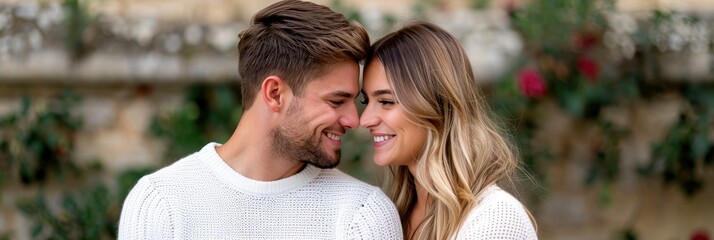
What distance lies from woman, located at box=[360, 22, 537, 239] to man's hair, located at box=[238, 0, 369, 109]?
13 centimetres

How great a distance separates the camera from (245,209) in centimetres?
371

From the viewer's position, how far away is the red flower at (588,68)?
6094 millimetres

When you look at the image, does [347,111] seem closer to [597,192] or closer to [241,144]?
[241,144]

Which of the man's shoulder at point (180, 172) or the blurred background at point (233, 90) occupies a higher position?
the man's shoulder at point (180, 172)

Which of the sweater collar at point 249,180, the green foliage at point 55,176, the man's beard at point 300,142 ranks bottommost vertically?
the green foliage at point 55,176

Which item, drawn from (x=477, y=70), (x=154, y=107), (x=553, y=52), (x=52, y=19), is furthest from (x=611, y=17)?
(x=52, y=19)

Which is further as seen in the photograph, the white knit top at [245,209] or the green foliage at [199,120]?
the green foliage at [199,120]

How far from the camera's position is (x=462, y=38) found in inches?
240

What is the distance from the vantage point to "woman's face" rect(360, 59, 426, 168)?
3777mm

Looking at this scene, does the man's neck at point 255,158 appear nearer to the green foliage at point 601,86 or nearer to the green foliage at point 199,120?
the green foliage at point 199,120

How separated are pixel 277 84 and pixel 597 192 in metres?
3.16

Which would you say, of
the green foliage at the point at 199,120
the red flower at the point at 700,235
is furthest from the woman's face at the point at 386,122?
the red flower at the point at 700,235

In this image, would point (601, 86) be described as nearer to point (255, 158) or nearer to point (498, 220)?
point (498, 220)

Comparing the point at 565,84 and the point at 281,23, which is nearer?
the point at 281,23
